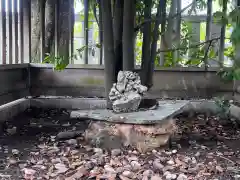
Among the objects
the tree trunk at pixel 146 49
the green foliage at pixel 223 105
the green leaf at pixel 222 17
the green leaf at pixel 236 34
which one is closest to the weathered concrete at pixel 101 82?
the green foliage at pixel 223 105

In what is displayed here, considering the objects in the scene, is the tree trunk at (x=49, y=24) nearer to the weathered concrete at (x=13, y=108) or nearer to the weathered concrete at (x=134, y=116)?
the weathered concrete at (x=13, y=108)

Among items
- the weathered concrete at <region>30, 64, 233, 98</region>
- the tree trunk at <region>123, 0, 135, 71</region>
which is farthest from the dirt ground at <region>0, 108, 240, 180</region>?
the weathered concrete at <region>30, 64, 233, 98</region>

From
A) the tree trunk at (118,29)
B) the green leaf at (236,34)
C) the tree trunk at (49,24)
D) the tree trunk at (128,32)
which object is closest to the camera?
the green leaf at (236,34)

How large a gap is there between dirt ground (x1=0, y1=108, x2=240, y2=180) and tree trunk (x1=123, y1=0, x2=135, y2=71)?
64 centimetres

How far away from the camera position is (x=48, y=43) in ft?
11.9

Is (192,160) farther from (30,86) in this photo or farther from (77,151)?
(30,86)

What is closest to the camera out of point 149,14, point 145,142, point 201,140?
point 145,142

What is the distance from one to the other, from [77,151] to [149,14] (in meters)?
1.40

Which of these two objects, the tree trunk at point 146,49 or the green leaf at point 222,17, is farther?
the tree trunk at point 146,49

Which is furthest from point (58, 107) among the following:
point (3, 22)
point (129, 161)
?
point (129, 161)

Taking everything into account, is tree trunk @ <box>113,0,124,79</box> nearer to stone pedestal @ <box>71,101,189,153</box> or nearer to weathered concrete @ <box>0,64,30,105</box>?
stone pedestal @ <box>71,101,189,153</box>

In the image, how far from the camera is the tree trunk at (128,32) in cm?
232

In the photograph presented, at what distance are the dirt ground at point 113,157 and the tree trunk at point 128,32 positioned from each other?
639mm

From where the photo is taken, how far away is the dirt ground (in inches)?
66.1
